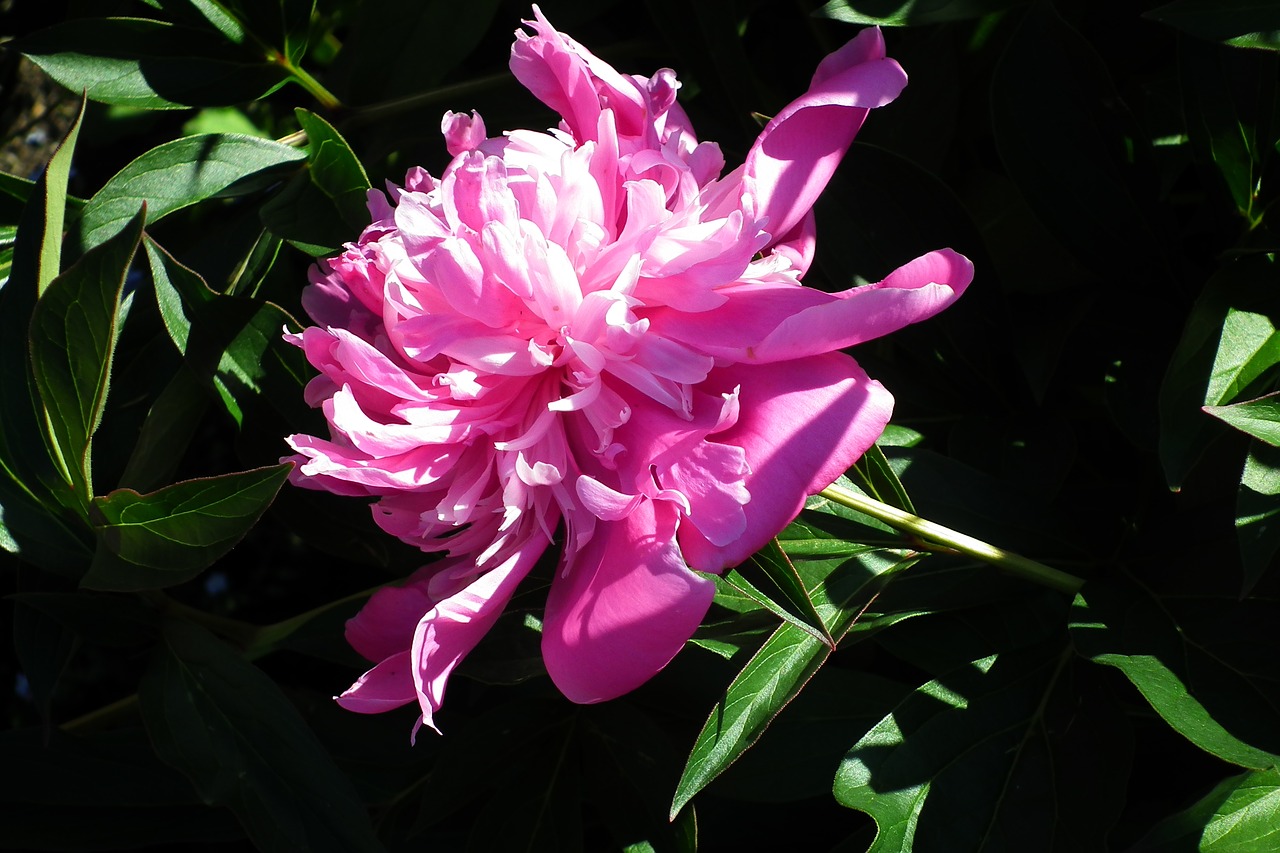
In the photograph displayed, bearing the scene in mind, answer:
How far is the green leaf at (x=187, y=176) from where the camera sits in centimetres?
75

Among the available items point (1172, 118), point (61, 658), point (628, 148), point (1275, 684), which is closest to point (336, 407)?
point (628, 148)

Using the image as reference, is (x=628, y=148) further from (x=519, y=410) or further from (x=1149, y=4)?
(x=1149, y=4)

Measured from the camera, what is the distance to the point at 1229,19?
0.62 metres

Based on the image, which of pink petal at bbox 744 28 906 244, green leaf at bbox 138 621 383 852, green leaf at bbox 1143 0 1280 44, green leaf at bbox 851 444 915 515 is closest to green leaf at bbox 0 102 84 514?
green leaf at bbox 138 621 383 852

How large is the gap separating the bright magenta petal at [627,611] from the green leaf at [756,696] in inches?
3.6

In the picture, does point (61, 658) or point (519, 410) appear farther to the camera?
point (61, 658)

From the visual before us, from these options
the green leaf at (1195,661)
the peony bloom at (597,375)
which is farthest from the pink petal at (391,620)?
the green leaf at (1195,661)

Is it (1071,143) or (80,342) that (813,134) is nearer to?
(1071,143)

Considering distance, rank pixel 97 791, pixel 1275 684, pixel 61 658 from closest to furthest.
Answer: pixel 1275 684
pixel 61 658
pixel 97 791

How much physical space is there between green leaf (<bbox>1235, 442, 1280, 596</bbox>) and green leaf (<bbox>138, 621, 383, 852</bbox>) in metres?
0.53

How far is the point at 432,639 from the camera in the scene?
Result: 521 mm

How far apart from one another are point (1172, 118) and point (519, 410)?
58 cm

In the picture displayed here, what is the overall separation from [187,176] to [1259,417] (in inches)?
26.9

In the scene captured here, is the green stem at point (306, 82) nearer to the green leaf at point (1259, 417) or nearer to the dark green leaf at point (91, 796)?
the dark green leaf at point (91, 796)
